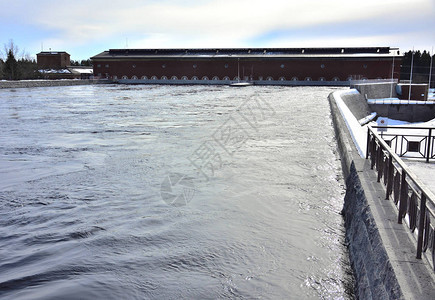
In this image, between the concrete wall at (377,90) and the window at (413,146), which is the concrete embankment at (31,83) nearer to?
the concrete wall at (377,90)

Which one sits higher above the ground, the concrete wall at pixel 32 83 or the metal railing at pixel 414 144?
the concrete wall at pixel 32 83

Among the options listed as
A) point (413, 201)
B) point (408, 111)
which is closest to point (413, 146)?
point (413, 201)

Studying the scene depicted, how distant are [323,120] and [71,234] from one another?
12025 mm

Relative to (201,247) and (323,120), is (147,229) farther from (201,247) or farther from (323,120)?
(323,120)

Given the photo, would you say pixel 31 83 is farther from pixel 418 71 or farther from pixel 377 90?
pixel 418 71

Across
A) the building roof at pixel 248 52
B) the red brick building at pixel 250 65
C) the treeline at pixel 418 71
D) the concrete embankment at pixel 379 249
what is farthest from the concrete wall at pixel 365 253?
the treeline at pixel 418 71

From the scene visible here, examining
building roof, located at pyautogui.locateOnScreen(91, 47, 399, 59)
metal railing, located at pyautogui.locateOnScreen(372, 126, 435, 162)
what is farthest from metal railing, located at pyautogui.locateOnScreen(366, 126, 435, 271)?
building roof, located at pyautogui.locateOnScreen(91, 47, 399, 59)

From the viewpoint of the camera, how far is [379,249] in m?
2.98

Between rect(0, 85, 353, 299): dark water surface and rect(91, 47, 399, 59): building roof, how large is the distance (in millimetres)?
38069

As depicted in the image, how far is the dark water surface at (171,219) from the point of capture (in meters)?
3.76

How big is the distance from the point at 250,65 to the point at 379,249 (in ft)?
149

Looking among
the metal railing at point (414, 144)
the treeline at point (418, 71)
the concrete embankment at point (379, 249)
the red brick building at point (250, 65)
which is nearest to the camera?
the concrete embankment at point (379, 249)

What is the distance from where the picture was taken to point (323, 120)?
15094 millimetres

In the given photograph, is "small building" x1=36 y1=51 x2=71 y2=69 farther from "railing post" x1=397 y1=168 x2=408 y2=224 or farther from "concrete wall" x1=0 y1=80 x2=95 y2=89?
"railing post" x1=397 y1=168 x2=408 y2=224
